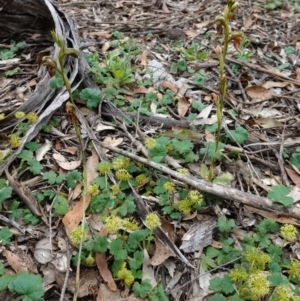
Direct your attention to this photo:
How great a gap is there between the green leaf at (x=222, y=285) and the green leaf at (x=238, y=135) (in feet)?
2.81


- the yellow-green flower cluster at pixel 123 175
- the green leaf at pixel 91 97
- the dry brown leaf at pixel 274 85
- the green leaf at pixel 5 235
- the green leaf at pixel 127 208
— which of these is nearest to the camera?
the green leaf at pixel 5 235

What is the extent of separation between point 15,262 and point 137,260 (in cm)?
52

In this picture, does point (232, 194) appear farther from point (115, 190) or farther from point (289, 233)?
point (115, 190)

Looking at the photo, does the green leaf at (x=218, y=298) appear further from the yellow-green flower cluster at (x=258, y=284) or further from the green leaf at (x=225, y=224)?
the green leaf at (x=225, y=224)

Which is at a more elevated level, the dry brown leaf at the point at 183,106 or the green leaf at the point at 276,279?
the dry brown leaf at the point at 183,106

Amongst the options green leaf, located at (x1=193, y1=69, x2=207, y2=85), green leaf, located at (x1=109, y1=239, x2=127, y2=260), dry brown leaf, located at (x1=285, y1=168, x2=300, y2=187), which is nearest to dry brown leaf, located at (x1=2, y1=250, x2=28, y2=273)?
green leaf, located at (x1=109, y1=239, x2=127, y2=260)

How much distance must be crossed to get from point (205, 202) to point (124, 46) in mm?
1639

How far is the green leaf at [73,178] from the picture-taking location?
198cm

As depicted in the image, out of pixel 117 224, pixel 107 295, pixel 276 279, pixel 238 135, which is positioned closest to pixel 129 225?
pixel 117 224

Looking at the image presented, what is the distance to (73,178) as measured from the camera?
6.55 ft

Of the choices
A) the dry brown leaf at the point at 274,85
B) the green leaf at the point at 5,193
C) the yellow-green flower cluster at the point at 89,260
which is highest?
the green leaf at the point at 5,193

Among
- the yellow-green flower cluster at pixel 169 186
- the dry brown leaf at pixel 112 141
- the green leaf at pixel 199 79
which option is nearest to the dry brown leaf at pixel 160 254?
the yellow-green flower cluster at pixel 169 186

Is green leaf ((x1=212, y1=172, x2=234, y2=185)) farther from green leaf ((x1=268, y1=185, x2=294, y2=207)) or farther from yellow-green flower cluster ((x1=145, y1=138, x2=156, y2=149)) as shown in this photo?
yellow-green flower cluster ((x1=145, y1=138, x2=156, y2=149))

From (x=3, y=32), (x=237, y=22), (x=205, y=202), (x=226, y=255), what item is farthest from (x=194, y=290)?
(x=237, y=22)
